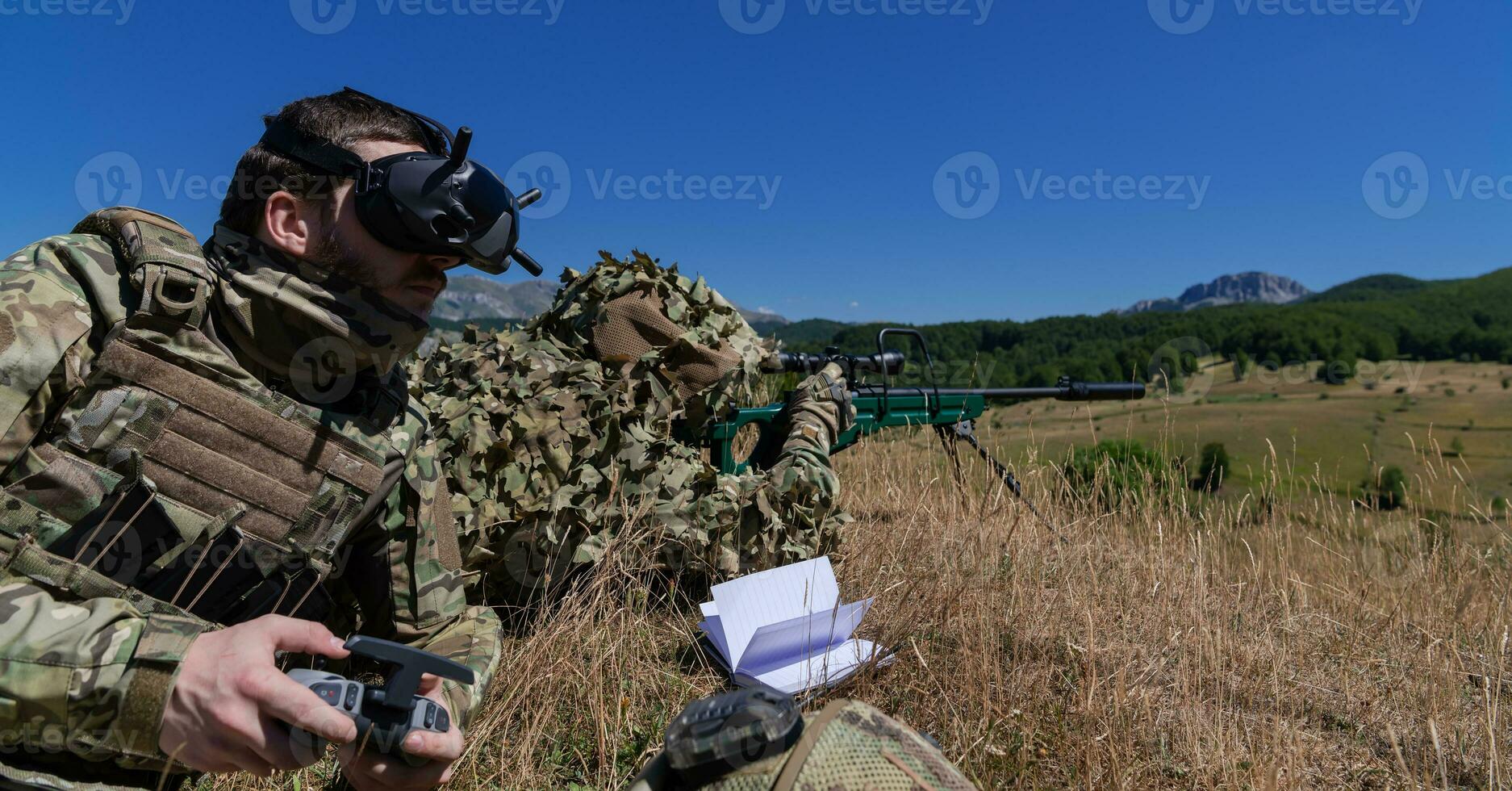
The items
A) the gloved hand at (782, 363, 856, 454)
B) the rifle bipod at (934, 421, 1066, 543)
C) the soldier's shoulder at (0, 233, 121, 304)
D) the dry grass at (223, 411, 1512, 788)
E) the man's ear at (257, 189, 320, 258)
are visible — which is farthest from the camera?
the rifle bipod at (934, 421, 1066, 543)

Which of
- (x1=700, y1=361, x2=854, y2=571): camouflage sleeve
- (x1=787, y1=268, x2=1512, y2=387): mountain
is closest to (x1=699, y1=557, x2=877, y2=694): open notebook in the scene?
(x1=700, y1=361, x2=854, y2=571): camouflage sleeve

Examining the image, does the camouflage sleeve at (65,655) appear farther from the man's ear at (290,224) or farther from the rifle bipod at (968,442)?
the rifle bipod at (968,442)

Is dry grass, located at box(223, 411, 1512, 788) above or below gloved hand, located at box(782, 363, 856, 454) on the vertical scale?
below

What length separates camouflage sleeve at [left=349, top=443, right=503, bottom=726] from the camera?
2285 millimetres

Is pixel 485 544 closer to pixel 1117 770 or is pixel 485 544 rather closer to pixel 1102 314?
pixel 1117 770

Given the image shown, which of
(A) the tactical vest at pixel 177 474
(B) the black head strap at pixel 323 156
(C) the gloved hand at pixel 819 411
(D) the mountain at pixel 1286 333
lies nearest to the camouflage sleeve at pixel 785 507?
(C) the gloved hand at pixel 819 411

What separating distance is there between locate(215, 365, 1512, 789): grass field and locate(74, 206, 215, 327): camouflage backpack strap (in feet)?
5.04

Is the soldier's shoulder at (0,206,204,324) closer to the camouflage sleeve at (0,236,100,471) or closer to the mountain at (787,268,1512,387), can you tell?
the camouflage sleeve at (0,236,100,471)

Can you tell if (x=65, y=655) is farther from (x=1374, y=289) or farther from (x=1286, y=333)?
(x=1374, y=289)

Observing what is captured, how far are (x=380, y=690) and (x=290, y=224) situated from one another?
135 centimetres

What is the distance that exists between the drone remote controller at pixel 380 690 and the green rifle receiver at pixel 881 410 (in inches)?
126

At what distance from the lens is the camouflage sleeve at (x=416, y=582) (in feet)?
7.50

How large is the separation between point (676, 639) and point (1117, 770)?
1796mm

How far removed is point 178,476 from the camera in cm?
191
